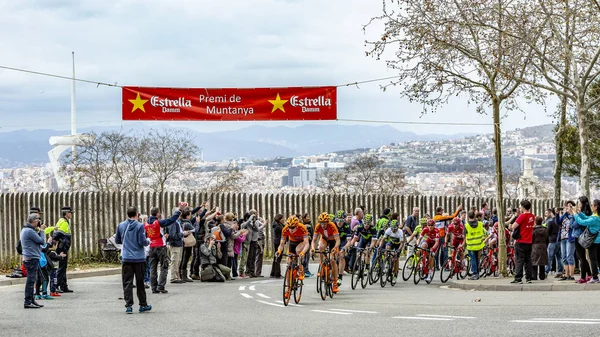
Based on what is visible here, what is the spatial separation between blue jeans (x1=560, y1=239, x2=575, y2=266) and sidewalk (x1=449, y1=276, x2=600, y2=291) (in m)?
0.54

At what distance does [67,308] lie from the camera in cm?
1808

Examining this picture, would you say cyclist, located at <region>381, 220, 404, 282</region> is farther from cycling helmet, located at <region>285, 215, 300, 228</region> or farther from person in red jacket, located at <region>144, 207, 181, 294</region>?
person in red jacket, located at <region>144, 207, 181, 294</region>

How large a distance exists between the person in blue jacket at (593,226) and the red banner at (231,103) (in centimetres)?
1075

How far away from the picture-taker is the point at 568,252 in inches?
841

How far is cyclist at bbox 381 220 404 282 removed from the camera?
23291 millimetres

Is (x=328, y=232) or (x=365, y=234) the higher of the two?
(x=328, y=232)

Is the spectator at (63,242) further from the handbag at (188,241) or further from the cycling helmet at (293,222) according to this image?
the cycling helmet at (293,222)

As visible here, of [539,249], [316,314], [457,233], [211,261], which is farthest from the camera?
[211,261]

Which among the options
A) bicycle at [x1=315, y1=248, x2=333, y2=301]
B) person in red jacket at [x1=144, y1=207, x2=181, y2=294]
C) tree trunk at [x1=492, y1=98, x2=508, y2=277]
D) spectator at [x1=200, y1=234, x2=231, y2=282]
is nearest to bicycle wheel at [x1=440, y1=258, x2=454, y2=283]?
tree trunk at [x1=492, y1=98, x2=508, y2=277]

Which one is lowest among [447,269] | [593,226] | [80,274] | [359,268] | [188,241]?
[80,274]

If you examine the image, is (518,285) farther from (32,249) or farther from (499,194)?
(32,249)

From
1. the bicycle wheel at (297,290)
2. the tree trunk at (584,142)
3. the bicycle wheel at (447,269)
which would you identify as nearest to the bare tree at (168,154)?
the bicycle wheel at (447,269)

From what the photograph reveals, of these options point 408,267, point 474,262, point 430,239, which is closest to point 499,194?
point 474,262

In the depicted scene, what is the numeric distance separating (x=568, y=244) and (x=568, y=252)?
0.65 feet
